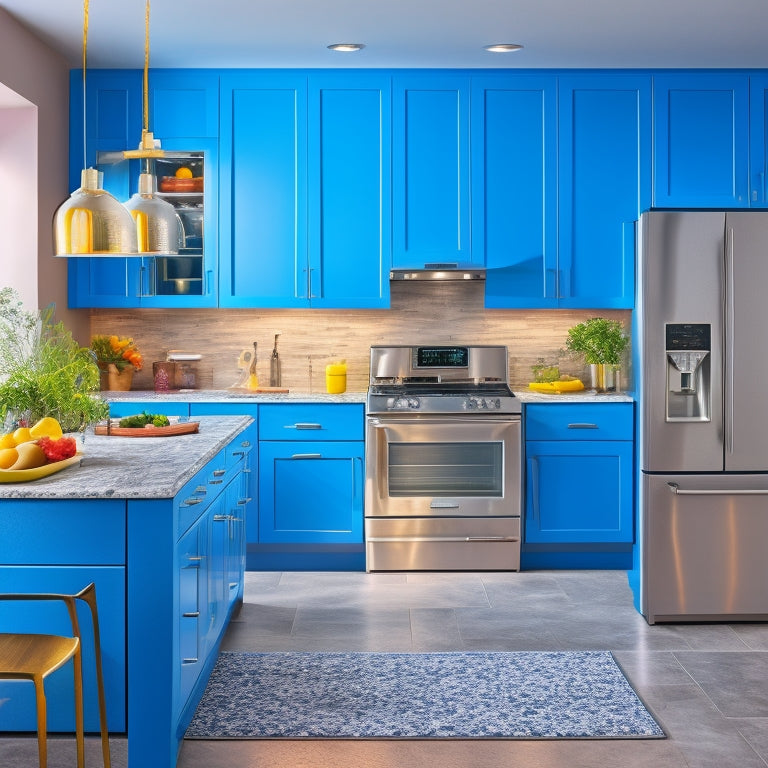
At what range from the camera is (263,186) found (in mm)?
5449

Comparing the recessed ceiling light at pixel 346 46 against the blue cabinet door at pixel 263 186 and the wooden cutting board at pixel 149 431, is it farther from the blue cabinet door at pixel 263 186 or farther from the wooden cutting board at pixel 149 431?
the wooden cutting board at pixel 149 431

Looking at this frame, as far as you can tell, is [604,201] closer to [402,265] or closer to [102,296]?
[402,265]

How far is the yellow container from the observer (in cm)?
553

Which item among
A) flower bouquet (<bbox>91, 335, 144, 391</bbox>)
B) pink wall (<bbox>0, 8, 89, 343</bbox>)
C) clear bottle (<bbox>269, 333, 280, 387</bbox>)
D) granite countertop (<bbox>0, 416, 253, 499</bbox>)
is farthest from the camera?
clear bottle (<bbox>269, 333, 280, 387</bbox>)

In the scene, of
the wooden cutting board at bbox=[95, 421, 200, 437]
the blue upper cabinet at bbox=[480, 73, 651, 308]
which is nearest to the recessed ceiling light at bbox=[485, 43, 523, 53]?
the blue upper cabinet at bbox=[480, 73, 651, 308]

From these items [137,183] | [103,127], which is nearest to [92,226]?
[137,183]

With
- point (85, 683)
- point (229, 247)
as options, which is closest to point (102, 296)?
point (229, 247)

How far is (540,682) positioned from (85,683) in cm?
161

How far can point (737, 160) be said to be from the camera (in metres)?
5.40

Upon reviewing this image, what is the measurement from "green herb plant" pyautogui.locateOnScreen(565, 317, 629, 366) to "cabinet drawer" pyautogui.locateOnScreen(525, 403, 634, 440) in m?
0.40

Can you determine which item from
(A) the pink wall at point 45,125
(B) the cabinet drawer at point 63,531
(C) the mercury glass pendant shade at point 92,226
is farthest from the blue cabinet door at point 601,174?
(B) the cabinet drawer at point 63,531

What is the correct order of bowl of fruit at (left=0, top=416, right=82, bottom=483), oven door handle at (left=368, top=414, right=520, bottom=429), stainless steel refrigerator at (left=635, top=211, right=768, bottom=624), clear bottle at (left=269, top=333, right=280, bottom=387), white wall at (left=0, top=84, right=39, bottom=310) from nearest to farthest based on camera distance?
bowl of fruit at (left=0, top=416, right=82, bottom=483) < stainless steel refrigerator at (left=635, top=211, right=768, bottom=624) < white wall at (left=0, top=84, right=39, bottom=310) < oven door handle at (left=368, top=414, right=520, bottom=429) < clear bottle at (left=269, top=333, right=280, bottom=387)

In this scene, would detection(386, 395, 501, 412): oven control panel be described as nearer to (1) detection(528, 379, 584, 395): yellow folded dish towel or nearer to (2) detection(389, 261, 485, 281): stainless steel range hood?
(1) detection(528, 379, 584, 395): yellow folded dish towel

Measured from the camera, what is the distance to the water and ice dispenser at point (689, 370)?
14.1 ft
